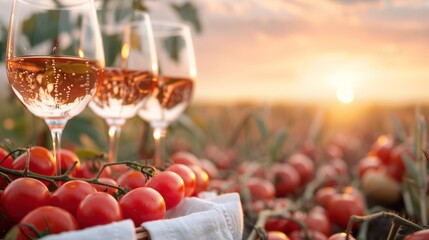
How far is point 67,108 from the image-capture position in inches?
36.4

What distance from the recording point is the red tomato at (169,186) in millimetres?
829

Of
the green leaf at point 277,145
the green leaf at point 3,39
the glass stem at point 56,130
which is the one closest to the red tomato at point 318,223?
the green leaf at point 277,145

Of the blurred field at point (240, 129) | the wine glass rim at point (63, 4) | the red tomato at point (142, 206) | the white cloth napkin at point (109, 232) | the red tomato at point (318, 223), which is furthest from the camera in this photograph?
the blurred field at point (240, 129)

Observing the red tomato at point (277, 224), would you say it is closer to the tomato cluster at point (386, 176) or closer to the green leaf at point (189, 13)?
the tomato cluster at point (386, 176)

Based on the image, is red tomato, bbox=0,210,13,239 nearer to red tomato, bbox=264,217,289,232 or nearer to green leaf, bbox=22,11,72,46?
green leaf, bbox=22,11,72,46

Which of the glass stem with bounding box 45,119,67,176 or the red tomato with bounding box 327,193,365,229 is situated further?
the red tomato with bounding box 327,193,365,229

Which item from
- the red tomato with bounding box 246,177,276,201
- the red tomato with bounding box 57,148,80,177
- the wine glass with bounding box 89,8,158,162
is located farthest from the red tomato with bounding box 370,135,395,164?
the red tomato with bounding box 57,148,80,177

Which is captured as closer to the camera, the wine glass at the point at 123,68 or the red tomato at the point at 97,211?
the red tomato at the point at 97,211

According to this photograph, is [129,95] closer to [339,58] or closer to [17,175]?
[17,175]

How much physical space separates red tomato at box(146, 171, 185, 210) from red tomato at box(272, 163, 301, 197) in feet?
3.11

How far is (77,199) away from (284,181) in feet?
3.61

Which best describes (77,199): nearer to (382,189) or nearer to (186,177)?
(186,177)

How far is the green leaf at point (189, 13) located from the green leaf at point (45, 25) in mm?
911

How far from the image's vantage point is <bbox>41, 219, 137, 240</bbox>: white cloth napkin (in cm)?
65
